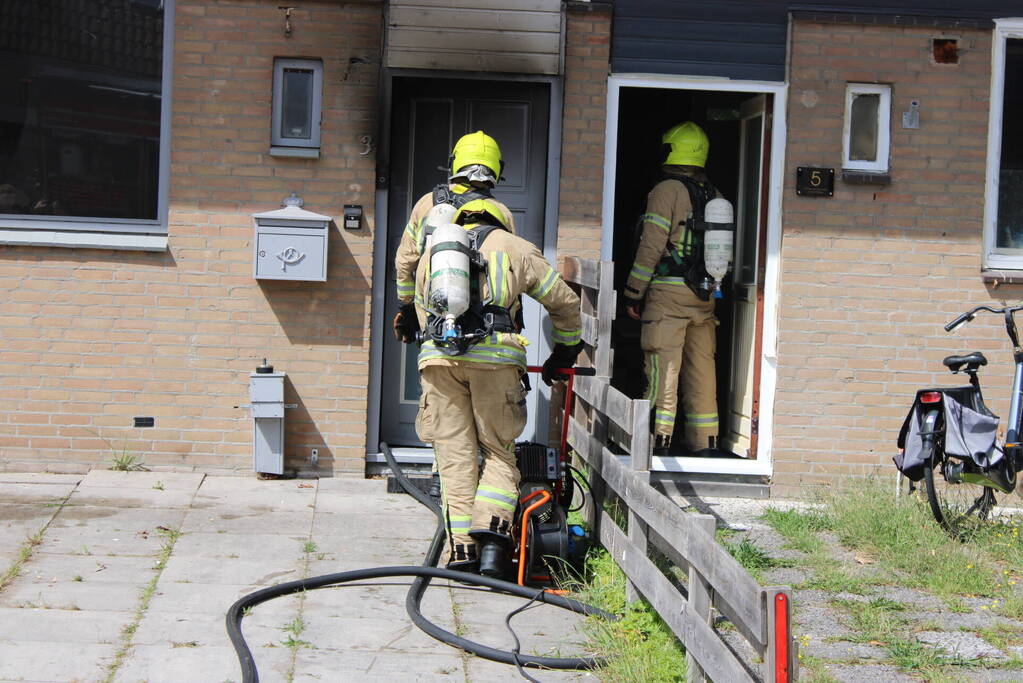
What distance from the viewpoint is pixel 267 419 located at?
771 centimetres

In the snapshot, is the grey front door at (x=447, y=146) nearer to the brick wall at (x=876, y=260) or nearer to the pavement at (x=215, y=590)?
the pavement at (x=215, y=590)

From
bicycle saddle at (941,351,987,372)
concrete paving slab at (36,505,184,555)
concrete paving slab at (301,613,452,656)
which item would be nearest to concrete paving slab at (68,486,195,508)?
concrete paving slab at (36,505,184,555)

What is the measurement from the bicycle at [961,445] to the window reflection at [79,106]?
4.92 metres

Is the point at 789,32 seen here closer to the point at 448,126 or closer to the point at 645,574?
the point at 448,126

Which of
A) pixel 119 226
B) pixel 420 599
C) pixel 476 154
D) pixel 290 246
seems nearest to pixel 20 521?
pixel 119 226

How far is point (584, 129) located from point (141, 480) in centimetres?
357

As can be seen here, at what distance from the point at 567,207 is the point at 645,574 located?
3378mm

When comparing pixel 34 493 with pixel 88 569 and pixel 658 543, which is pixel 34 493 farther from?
pixel 658 543

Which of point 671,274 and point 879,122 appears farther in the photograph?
point 671,274

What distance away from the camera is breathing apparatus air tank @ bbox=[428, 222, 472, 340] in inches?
225

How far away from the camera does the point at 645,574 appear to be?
16.8 feet

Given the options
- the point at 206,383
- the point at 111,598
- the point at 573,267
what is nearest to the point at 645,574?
the point at 111,598

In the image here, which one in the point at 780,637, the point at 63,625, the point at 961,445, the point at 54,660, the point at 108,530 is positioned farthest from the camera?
the point at 961,445

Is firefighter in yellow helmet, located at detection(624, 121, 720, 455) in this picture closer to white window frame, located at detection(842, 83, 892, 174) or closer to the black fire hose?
white window frame, located at detection(842, 83, 892, 174)
